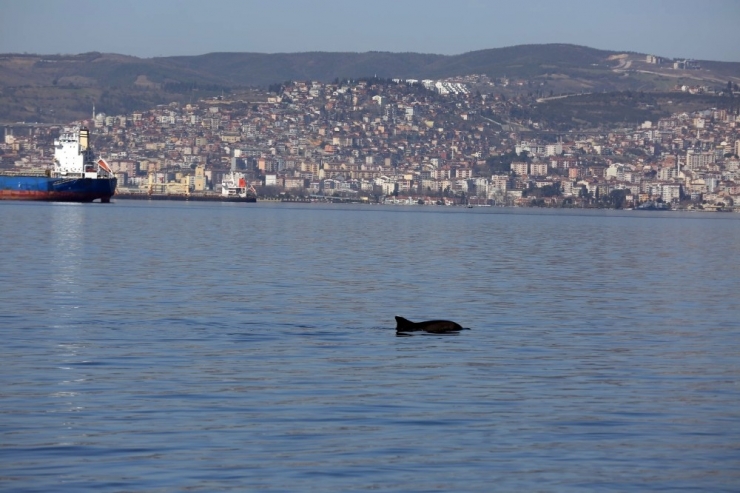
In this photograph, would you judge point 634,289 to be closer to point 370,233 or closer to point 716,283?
point 716,283

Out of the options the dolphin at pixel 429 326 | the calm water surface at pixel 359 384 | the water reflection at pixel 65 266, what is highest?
the dolphin at pixel 429 326

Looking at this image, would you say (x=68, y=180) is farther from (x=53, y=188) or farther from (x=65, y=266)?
(x=65, y=266)

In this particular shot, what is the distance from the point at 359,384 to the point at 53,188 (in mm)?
117028

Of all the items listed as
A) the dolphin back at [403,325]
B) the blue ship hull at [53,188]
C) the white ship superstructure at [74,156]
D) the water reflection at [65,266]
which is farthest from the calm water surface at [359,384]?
the white ship superstructure at [74,156]

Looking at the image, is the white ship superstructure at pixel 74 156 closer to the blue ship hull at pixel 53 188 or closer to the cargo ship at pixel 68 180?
the cargo ship at pixel 68 180

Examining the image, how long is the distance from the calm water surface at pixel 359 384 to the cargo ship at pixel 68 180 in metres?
96.6

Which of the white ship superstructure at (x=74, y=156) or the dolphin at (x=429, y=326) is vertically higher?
the white ship superstructure at (x=74, y=156)

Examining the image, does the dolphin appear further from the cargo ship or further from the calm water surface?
the cargo ship

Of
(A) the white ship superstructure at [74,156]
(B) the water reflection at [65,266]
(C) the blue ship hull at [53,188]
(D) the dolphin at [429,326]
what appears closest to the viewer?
(D) the dolphin at [429,326]

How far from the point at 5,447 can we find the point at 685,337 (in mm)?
13638

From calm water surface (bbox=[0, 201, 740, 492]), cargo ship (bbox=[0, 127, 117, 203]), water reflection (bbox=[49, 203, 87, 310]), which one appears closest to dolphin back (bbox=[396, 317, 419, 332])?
calm water surface (bbox=[0, 201, 740, 492])

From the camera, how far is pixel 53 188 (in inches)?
5094

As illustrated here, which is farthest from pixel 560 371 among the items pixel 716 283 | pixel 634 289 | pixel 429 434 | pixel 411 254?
pixel 411 254

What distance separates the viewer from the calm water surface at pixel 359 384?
1207 cm
